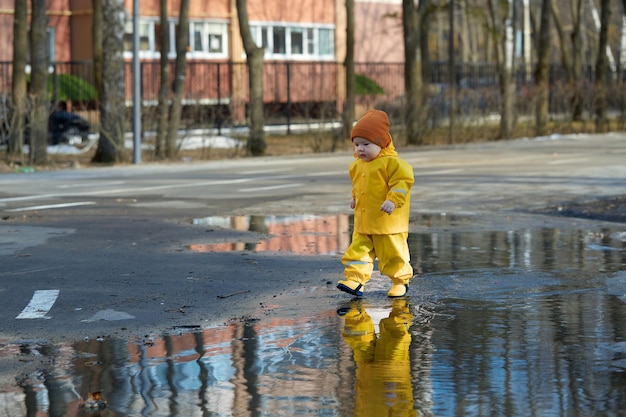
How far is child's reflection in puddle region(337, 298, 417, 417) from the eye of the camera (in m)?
5.71

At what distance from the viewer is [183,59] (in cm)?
2888

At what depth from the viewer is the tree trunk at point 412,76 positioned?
107 ft

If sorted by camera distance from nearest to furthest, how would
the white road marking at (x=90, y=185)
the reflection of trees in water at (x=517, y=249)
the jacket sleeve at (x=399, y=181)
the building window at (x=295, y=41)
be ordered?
the jacket sleeve at (x=399, y=181) → the reflection of trees in water at (x=517, y=249) → the white road marking at (x=90, y=185) → the building window at (x=295, y=41)

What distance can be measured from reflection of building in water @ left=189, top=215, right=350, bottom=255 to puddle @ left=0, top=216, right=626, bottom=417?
2.49 metres

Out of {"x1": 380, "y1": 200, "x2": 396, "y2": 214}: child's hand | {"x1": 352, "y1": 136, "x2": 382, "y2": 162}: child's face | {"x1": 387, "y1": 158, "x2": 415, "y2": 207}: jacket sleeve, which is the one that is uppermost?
{"x1": 352, "y1": 136, "x2": 382, "y2": 162}: child's face

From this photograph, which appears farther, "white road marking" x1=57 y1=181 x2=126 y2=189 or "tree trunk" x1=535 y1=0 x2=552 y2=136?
"tree trunk" x1=535 y1=0 x2=552 y2=136

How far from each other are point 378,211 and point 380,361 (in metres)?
2.52

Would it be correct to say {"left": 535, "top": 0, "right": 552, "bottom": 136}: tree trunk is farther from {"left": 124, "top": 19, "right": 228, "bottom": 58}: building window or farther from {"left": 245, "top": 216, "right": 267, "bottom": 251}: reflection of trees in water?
{"left": 245, "top": 216, "right": 267, "bottom": 251}: reflection of trees in water

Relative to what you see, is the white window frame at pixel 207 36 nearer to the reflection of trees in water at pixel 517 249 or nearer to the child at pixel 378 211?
the reflection of trees in water at pixel 517 249

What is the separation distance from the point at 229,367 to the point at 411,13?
2870cm

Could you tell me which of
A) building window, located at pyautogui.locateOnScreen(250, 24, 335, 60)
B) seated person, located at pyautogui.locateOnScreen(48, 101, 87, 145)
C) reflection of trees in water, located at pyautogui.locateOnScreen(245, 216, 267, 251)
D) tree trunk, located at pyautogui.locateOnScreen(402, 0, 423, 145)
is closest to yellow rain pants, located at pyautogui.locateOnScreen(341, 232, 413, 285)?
reflection of trees in water, located at pyautogui.locateOnScreen(245, 216, 267, 251)

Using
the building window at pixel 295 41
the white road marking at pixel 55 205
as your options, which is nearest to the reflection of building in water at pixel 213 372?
the white road marking at pixel 55 205

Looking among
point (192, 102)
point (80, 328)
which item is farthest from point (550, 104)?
point (80, 328)

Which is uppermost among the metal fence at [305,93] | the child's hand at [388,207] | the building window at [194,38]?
the building window at [194,38]
